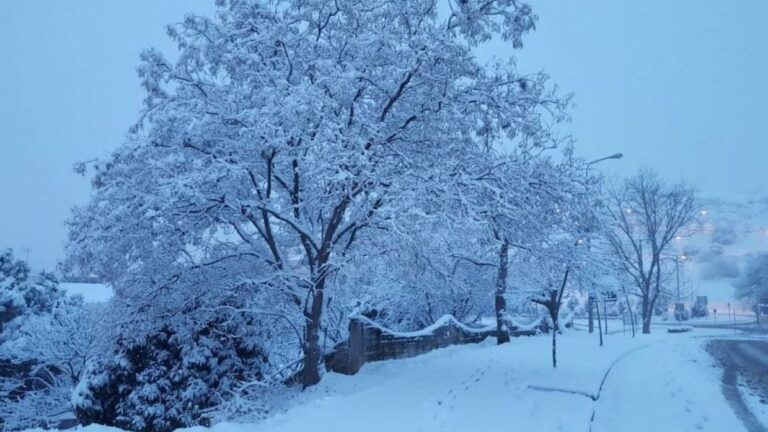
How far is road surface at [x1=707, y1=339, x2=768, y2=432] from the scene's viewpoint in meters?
9.63

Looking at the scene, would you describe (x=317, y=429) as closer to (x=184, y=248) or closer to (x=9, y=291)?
(x=184, y=248)

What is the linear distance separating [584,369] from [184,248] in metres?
9.30

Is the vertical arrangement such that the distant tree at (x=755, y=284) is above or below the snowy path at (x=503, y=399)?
above

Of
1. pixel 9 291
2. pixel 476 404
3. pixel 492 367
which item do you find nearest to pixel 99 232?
pixel 476 404

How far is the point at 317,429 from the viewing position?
7203 mm

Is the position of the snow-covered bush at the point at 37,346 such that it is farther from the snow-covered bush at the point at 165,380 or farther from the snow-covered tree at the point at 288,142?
the snow-covered tree at the point at 288,142

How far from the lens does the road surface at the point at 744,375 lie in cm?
963

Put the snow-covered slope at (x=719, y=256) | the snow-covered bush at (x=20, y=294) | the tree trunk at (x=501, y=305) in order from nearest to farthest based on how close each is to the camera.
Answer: the tree trunk at (x=501, y=305) < the snow-covered bush at (x=20, y=294) < the snow-covered slope at (x=719, y=256)

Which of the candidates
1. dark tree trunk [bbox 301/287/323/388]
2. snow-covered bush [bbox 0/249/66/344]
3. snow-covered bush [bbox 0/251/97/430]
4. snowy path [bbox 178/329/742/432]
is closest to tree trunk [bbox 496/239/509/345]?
snowy path [bbox 178/329/742/432]

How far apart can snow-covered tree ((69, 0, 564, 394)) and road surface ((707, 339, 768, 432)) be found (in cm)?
616

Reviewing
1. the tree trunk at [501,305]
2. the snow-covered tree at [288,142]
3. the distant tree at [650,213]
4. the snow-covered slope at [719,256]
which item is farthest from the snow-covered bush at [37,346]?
the snow-covered slope at [719,256]

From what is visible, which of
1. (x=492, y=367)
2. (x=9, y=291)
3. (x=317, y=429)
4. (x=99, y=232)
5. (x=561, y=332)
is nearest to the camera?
(x=317, y=429)

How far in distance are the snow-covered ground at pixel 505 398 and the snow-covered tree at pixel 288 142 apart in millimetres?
2339

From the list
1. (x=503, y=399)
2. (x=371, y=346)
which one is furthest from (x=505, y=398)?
(x=371, y=346)
